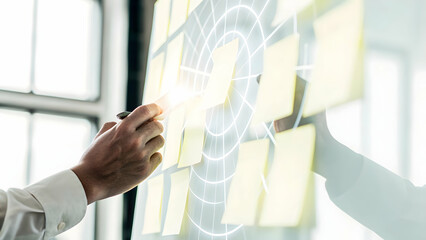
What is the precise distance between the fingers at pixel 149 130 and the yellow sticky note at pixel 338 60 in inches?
14.7

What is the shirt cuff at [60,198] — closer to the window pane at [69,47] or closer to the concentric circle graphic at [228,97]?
the concentric circle graphic at [228,97]

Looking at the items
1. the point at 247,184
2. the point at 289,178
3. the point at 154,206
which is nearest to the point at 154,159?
the point at 154,206

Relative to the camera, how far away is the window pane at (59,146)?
1851mm

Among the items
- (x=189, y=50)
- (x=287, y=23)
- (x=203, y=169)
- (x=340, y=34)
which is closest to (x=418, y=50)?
(x=340, y=34)

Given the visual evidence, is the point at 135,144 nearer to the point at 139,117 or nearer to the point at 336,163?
the point at 139,117

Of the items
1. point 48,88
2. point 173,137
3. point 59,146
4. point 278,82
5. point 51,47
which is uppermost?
point 278,82

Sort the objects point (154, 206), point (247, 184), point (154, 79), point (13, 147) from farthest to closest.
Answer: point (13, 147) → point (154, 79) → point (154, 206) → point (247, 184)

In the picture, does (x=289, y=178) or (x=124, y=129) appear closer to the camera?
(x=289, y=178)

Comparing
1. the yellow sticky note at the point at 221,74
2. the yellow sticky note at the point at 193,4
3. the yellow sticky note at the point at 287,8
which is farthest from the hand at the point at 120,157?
the yellow sticky note at the point at 287,8

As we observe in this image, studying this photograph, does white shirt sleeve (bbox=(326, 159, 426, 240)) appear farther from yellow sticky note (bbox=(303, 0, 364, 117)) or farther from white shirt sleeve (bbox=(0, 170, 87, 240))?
white shirt sleeve (bbox=(0, 170, 87, 240))

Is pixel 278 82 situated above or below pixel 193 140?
above

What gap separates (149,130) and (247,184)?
26 centimetres

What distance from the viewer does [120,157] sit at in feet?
2.91

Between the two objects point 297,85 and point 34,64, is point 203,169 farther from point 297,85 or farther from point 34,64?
point 34,64
